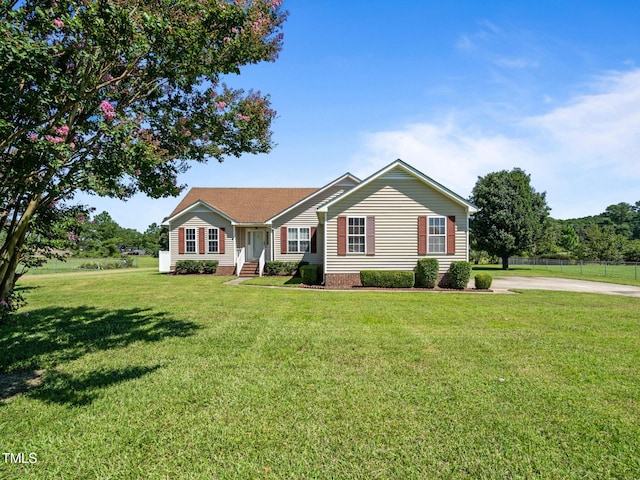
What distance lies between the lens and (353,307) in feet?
32.8

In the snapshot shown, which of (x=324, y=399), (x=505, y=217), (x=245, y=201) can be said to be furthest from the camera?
(x=505, y=217)

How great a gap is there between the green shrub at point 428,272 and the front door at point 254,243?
11633 mm

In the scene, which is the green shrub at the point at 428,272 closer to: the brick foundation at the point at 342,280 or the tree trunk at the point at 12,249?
the brick foundation at the point at 342,280

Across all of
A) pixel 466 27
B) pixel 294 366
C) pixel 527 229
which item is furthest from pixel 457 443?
pixel 527 229

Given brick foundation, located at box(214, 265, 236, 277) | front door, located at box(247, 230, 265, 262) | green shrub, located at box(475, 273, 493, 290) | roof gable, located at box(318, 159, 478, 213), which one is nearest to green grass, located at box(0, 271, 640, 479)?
green shrub, located at box(475, 273, 493, 290)

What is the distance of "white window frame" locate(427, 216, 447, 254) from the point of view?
1520 centimetres

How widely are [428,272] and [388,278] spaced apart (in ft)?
5.42

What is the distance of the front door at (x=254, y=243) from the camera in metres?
23.2

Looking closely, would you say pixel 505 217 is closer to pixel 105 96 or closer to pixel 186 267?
pixel 186 267

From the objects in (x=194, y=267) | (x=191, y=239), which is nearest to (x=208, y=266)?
(x=194, y=267)

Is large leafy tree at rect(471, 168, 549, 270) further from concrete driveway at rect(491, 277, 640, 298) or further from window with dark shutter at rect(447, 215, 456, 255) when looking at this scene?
window with dark shutter at rect(447, 215, 456, 255)

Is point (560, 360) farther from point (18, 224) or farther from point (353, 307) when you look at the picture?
point (18, 224)

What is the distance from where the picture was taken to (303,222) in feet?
68.3

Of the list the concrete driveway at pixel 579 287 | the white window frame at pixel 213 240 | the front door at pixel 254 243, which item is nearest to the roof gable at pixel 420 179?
the concrete driveway at pixel 579 287
